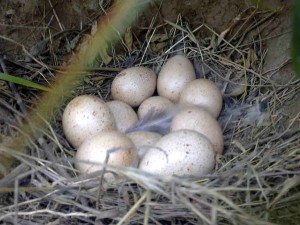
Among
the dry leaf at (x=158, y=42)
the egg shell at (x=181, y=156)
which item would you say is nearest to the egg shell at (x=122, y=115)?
the egg shell at (x=181, y=156)

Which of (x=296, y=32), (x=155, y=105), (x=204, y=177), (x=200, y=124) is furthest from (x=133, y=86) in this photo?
(x=296, y=32)

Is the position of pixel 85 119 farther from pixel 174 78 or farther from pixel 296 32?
pixel 296 32

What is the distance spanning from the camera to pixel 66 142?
175 cm

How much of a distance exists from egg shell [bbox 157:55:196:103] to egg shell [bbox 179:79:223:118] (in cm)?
7

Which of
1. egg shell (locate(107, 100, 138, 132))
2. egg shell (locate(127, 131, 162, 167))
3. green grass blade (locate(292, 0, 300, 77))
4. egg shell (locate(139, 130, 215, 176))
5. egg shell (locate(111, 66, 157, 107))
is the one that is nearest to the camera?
green grass blade (locate(292, 0, 300, 77))

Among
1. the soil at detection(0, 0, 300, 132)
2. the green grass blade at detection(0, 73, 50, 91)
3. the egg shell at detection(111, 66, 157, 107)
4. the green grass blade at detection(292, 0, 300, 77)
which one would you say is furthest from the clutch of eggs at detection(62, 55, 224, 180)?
the green grass blade at detection(292, 0, 300, 77)

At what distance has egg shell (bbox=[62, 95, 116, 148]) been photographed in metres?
1.66

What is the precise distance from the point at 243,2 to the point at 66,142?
3.11ft

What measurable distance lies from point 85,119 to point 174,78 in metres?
0.43

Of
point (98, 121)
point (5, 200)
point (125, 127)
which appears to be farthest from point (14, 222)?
point (125, 127)

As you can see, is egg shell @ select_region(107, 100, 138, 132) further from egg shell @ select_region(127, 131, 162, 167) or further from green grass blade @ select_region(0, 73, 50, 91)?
green grass blade @ select_region(0, 73, 50, 91)

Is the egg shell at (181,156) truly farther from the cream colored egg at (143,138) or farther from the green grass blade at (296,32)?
the green grass blade at (296,32)

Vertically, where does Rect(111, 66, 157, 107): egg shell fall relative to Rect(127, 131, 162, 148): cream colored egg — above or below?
above

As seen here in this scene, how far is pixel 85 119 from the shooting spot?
1663 millimetres
